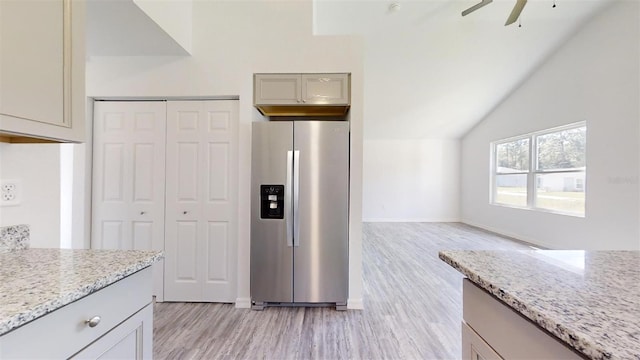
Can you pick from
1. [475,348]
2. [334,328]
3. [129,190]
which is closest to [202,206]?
[129,190]

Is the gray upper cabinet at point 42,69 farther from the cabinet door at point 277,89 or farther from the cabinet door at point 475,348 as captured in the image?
the cabinet door at point 475,348

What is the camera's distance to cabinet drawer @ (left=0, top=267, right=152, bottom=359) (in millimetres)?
612

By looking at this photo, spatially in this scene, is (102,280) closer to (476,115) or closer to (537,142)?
(537,142)

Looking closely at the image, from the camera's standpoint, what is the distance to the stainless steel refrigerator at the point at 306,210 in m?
2.32

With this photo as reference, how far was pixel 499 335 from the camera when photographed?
2.37 ft

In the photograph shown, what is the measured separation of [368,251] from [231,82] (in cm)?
342

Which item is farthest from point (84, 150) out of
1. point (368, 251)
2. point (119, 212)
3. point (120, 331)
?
point (368, 251)

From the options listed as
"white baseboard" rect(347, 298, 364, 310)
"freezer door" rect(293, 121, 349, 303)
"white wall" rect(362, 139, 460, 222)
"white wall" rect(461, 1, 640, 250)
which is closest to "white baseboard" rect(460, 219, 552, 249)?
"white wall" rect(461, 1, 640, 250)

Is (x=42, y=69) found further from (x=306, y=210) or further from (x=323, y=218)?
(x=323, y=218)

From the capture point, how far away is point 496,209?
5.89 metres

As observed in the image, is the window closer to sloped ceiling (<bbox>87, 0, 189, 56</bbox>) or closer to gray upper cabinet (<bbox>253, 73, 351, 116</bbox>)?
gray upper cabinet (<bbox>253, 73, 351, 116</bbox>)

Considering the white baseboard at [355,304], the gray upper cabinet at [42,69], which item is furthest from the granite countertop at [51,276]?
the white baseboard at [355,304]

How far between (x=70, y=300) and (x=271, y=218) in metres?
1.67

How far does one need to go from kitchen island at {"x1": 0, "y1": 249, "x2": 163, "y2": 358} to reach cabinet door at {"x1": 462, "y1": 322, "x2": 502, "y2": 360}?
1.19 metres
